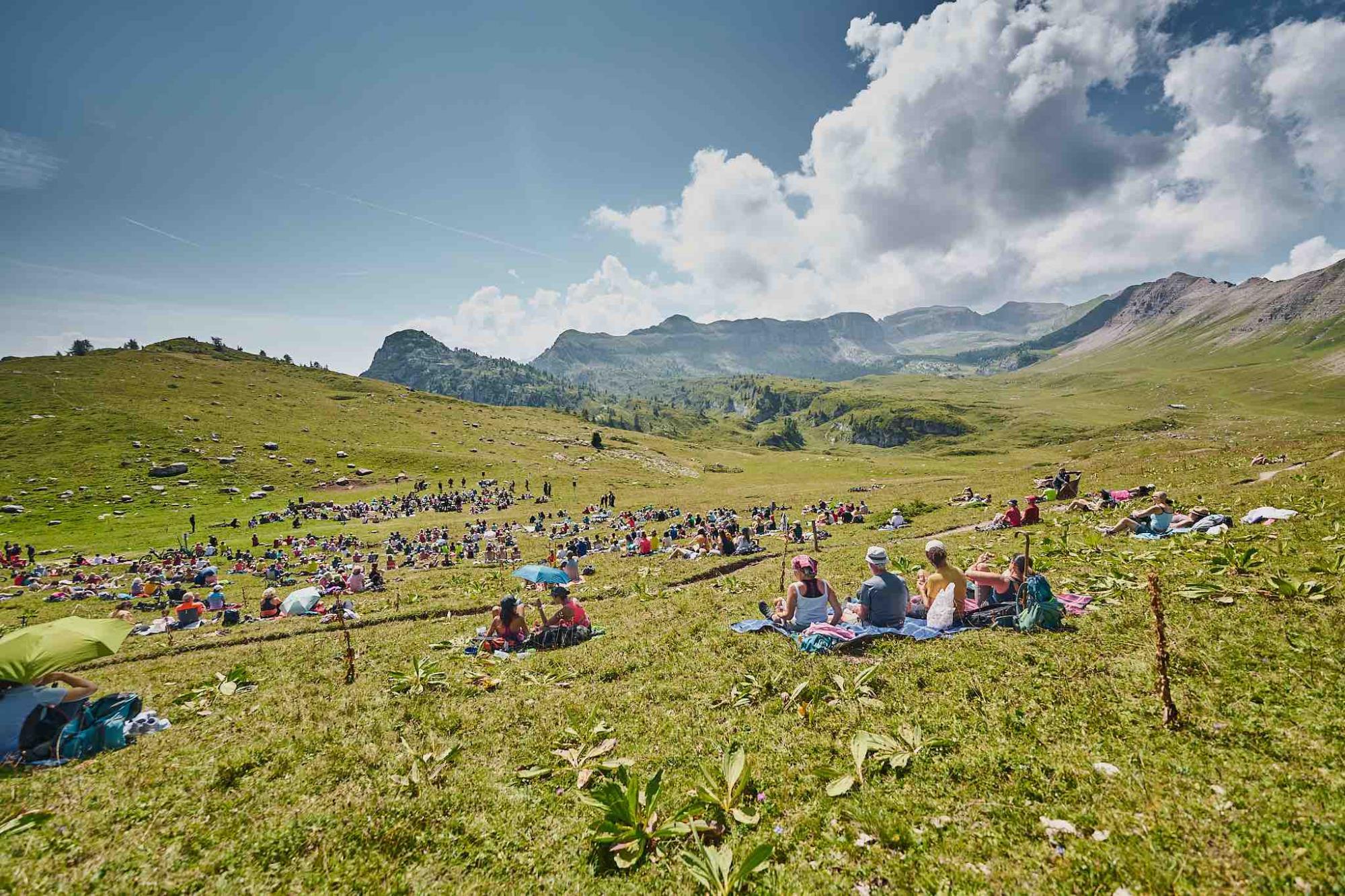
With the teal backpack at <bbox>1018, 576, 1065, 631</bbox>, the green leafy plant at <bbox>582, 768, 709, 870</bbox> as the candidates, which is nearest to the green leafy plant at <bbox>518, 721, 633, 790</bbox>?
the green leafy plant at <bbox>582, 768, 709, 870</bbox>

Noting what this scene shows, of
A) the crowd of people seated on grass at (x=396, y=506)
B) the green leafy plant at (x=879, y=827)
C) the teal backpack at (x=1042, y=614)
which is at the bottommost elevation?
the crowd of people seated on grass at (x=396, y=506)

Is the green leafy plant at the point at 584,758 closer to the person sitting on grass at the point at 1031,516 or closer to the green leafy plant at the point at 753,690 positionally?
the green leafy plant at the point at 753,690

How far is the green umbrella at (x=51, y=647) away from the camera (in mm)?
9719

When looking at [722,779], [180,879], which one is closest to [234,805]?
[180,879]

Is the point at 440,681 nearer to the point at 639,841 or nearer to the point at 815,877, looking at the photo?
the point at 639,841

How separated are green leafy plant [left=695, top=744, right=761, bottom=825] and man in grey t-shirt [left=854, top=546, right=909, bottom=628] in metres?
7.11

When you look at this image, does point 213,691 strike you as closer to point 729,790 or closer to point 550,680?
point 550,680

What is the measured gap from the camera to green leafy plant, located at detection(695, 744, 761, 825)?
7242 mm

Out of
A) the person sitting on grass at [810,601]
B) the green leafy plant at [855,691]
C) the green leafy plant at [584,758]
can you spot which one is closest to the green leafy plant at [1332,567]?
the person sitting on grass at [810,601]

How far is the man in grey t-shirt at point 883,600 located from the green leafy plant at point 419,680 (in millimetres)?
10923

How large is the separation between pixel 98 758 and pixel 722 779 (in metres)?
11.6

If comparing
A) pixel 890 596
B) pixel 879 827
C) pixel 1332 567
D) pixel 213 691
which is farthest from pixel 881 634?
pixel 213 691

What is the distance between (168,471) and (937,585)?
356 ft

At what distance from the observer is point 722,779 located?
8055 mm
